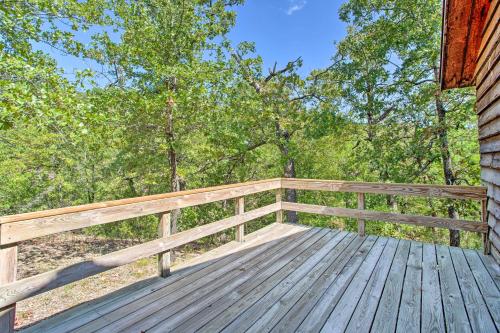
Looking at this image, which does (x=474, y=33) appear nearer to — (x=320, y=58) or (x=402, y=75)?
(x=402, y=75)

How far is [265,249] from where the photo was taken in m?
3.37

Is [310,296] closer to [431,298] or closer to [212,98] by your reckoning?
[431,298]

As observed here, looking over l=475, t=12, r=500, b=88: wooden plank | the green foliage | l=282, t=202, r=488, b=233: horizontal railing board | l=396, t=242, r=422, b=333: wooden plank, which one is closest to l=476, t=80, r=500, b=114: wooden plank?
l=475, t=12, r=500, b=88: wooden plank

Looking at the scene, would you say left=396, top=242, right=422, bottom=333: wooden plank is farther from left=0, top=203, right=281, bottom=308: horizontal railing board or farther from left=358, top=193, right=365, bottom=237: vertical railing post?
left=0, top=203, right=281, bottom=308: horizontal railing board

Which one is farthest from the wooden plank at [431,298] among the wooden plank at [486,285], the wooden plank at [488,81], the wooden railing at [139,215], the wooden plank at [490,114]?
the wooden plank at [488,81]

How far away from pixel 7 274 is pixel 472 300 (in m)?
3.41

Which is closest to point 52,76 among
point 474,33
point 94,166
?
point 474,33

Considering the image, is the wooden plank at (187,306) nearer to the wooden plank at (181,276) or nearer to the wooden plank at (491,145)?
the wooden plank at (181,276)

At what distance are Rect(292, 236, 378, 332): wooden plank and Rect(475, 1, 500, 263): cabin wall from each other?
1.39 m

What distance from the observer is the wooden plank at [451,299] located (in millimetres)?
1782

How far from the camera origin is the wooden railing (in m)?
1.61

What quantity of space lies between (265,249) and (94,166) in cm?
1113

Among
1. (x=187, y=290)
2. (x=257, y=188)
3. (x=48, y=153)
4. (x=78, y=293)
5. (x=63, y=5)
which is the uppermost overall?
(x=63, y=5)

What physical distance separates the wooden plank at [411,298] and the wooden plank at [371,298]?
6.8 inches
